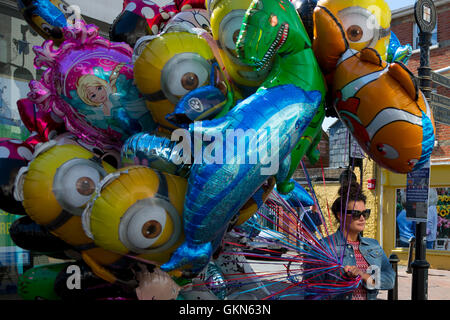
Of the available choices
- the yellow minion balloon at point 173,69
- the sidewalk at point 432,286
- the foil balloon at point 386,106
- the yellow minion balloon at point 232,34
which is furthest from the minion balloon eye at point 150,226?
the sidewalk at point 432,286

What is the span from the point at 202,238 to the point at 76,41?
127cm

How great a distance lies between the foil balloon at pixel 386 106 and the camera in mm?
1651

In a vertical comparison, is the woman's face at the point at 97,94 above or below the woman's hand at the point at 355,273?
above

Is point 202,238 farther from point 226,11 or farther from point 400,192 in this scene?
point 400,192

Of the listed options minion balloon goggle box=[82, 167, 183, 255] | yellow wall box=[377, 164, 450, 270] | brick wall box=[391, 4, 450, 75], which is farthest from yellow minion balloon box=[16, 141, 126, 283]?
brick wall box=[391, 4, 450, 75]

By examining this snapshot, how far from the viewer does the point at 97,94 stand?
6.65 ft

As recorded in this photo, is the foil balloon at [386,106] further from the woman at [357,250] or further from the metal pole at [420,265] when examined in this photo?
the metal pole at [420,265]

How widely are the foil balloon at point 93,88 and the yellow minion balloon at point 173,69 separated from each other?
21cm

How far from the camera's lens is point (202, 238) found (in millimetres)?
1540

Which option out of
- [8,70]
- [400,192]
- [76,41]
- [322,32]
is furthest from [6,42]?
[400,192]

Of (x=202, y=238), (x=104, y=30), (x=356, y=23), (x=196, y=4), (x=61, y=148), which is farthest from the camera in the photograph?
(x=104, y=30)

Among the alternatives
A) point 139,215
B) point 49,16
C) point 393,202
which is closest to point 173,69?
point 139,215

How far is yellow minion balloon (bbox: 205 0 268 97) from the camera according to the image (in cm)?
169

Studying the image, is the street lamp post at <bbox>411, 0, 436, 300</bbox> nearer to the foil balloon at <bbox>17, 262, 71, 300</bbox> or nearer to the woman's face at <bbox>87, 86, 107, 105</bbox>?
the woman's face at <bbox>87, 86, 107, 105</bbox>
